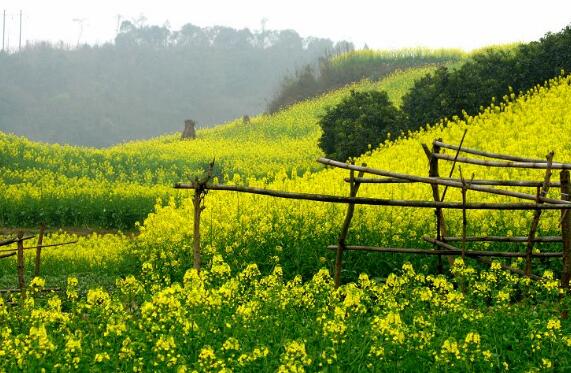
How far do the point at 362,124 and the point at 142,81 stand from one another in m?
97.4

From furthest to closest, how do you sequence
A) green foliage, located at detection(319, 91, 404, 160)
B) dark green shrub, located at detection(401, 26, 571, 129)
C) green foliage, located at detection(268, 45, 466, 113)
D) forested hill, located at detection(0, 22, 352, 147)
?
1. forested hill, located at detection(0, 22, 352, 147)
2. green foliage, located at detection(268, 45, 466, 113)
3. green foliage, located at detection(319, 91, 404, 160)
4. dark green shrub, located at detection(401, 26, 571, 129)

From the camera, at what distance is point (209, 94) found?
120m

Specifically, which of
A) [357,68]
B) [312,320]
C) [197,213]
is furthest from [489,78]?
[357,68]

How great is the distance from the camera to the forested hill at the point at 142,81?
104 meters

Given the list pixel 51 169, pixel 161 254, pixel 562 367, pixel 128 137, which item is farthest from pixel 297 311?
pixel 128 137

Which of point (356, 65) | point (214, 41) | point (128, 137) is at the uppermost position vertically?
point (214, 41)

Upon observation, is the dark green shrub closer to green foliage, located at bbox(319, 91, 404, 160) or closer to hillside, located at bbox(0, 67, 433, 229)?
green foliage, located at bbox(319, 91, 404, 160)

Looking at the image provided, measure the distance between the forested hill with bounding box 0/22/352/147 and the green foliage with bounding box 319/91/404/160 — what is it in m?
75.2

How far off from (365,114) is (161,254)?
1421 cm

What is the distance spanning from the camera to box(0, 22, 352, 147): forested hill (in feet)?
341

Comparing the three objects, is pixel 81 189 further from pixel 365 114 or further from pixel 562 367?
pixel 562 367

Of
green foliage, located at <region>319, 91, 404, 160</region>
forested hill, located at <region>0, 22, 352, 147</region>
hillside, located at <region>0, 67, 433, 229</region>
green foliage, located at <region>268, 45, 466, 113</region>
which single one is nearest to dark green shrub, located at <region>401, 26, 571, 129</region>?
green foliage, located at <region>319, 91, 404, 160</region>

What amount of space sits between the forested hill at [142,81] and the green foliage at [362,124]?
7522 cm

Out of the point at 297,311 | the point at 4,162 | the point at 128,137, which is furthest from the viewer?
the point at 128,137
